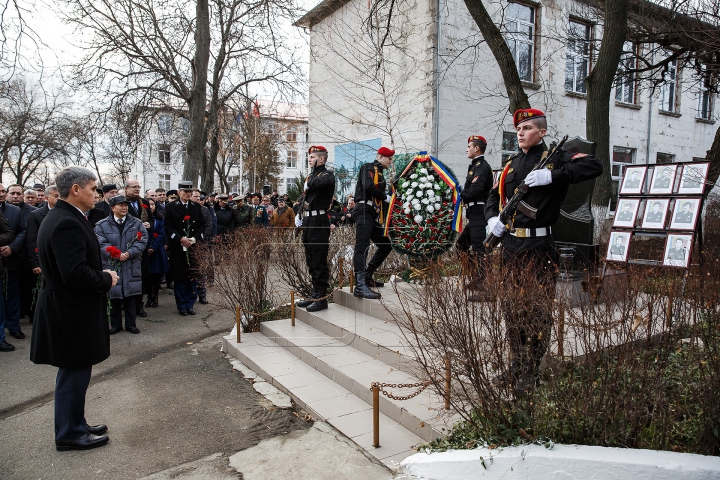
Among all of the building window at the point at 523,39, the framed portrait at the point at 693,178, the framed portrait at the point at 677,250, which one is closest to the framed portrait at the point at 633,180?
the framed portrait at the point at 693,178

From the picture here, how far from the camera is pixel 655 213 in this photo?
6871mm

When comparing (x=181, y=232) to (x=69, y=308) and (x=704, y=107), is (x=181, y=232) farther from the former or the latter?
(x=704, y=107)

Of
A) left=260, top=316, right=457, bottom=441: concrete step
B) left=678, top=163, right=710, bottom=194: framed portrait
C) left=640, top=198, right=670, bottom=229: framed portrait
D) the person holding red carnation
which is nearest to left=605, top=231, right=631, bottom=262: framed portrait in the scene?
left=640, top=198, right=670, bottom=229: framed portrait

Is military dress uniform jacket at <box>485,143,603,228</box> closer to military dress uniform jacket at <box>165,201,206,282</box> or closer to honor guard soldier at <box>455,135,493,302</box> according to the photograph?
honor guard soldier at <box>455,135,493,302</box>

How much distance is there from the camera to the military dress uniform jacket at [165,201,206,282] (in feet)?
28.9

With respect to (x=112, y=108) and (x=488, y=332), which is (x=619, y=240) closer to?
(x=488, y=332)

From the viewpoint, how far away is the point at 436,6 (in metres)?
13.8

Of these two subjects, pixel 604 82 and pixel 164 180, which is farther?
pixel 164 180

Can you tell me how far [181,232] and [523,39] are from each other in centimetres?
1180

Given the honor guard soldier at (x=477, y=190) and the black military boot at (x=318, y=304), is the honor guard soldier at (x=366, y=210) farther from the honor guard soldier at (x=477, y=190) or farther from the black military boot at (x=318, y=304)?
the honor guard soldier at (x=477, y=190)

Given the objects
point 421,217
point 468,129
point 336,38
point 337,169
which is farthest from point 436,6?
point 421,217

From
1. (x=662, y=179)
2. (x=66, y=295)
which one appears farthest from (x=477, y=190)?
(x=66, y=295)

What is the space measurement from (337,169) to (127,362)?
479 inches

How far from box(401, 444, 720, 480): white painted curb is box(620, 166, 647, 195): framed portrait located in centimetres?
485
